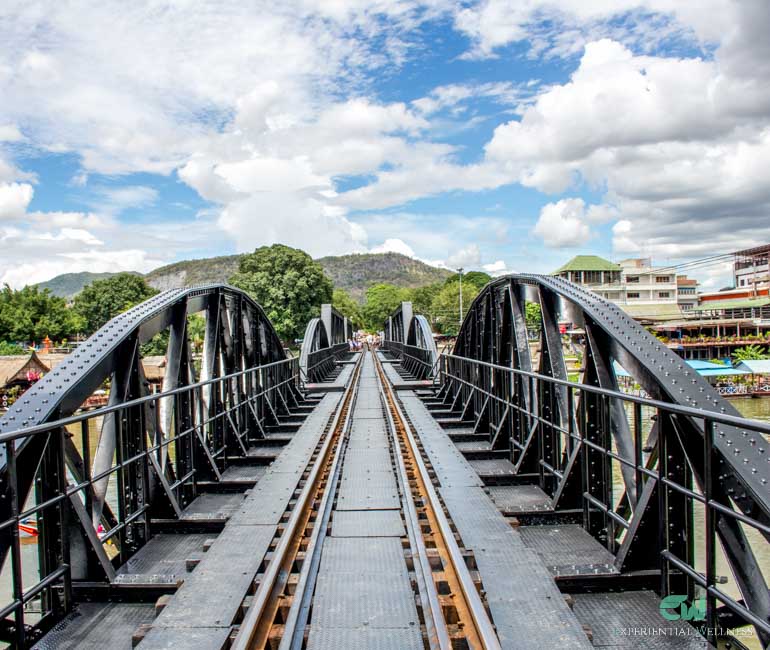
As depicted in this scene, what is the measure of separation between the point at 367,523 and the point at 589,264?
336ft

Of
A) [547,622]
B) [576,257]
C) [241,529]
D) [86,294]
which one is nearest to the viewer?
[547,622]

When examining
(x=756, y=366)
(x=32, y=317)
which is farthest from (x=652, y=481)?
(x=32, y=317)

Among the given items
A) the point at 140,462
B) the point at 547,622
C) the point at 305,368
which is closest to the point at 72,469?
the point at 140,462

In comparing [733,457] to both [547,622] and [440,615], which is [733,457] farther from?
[440,615]

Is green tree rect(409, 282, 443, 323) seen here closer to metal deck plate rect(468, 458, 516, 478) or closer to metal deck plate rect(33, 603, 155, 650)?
metal deck plate rect(468, 458, 516, 478)

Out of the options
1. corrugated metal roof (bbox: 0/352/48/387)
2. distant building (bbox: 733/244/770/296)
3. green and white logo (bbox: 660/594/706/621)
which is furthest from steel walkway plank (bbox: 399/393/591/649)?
distant building (bbox: 733/244/770/296)

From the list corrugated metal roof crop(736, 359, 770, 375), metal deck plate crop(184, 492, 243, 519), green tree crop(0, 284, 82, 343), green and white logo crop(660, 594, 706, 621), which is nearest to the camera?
green and white logo crop(660, 594, 706, 621)

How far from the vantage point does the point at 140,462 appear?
5.09 metres

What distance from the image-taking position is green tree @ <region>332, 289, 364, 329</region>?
11679 cm

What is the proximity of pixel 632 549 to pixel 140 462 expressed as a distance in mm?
3876

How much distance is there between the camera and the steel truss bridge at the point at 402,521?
3.24 metres

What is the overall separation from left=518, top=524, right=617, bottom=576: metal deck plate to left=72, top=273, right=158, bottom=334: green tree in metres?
75.5

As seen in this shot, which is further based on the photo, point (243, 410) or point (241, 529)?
point (243, 410)

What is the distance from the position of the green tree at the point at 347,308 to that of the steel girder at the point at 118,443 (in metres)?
103
